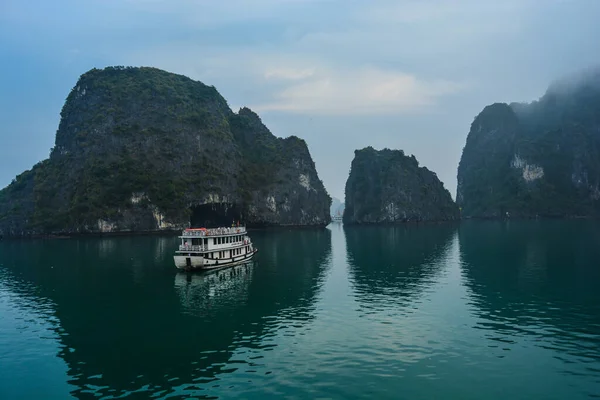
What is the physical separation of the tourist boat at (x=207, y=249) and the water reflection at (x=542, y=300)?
114ft

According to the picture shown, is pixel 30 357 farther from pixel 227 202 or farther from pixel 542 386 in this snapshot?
pixel 227 202

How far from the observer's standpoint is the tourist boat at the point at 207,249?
6016 centimetres

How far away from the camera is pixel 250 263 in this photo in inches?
2822

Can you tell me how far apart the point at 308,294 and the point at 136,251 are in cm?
5812

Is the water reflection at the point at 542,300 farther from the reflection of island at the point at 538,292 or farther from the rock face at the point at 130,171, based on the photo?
the rock face at the point at 130,171

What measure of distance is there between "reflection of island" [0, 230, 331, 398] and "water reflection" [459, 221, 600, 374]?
54.7 ft

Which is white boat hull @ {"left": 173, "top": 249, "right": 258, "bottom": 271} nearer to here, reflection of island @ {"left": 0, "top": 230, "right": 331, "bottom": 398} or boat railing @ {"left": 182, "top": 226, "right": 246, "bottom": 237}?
reflection of island @ {"left": 0, "top": 230, "right": 331, "bottom": 398}

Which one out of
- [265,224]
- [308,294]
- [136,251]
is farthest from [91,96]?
[308,294]

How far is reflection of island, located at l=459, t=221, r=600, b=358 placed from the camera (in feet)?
106

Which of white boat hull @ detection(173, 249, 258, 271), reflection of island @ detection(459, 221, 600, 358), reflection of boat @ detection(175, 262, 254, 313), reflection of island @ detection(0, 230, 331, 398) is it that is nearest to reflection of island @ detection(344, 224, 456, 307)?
reflection of island @ detection(459, 221, 600, 358)

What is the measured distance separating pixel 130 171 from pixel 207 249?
116m

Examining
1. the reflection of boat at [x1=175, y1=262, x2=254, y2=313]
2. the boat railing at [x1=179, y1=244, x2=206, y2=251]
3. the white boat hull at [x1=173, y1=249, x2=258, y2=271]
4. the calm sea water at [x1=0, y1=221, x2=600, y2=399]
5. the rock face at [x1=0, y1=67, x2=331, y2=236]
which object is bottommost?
the calm sea water at [x1=0, y1=221, x2=600, y2=399]

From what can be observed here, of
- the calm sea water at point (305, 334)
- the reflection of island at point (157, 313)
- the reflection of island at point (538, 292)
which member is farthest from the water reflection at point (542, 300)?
the reflection of island at point (157, 313)

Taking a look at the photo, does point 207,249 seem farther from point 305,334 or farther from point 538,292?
point 538,292
